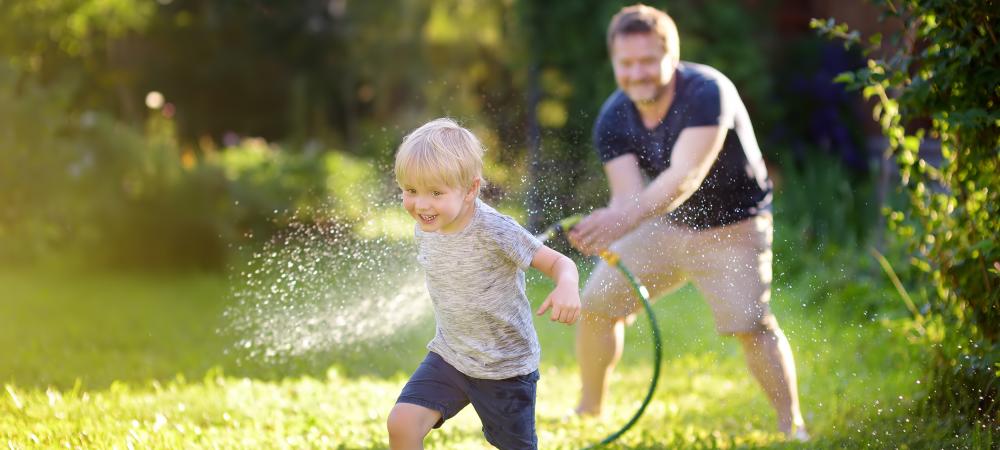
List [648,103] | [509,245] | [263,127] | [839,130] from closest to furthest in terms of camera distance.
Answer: [509,245], [648,103], [839,130], [263,127]

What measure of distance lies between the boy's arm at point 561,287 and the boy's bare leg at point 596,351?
4.30ft

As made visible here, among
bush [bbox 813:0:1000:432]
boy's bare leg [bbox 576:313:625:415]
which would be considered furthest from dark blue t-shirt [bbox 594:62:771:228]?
boy's bare leg [bbox 576:313:625:415]

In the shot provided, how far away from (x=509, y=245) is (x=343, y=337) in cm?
261

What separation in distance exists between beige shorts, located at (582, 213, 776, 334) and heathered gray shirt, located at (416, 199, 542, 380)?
1083 mm

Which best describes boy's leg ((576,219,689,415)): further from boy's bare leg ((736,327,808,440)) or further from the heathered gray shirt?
the heathered gray shirt

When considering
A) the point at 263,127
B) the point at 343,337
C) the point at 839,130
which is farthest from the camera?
the point at 263,127

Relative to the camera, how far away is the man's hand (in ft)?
12.4

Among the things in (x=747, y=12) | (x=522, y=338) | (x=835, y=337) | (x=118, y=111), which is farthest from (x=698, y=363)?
(x=118, y=111)

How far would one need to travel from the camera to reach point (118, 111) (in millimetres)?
12977

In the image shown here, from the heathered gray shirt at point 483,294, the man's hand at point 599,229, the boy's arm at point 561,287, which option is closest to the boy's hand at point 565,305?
the boy's arm at point 561,287

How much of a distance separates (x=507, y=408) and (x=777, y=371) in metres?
1.32

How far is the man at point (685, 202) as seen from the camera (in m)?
4.00

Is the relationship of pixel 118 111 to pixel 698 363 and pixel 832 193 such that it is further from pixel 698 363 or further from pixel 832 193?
pixel 698 363

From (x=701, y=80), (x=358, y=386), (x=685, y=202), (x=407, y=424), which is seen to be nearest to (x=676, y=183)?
(x=685, y=202)
